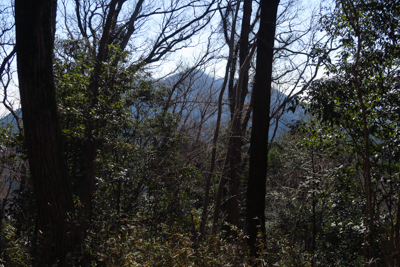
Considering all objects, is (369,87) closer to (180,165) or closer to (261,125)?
(261,125)

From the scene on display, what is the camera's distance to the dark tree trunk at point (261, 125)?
18.2ft

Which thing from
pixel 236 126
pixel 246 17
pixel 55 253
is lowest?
pixel 55 253

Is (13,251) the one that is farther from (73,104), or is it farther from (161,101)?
(161,101)

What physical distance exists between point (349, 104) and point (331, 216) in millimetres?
2276

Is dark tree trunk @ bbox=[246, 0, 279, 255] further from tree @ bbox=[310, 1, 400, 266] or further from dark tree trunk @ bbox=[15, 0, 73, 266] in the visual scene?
dark tree trunk @ bbox=[15, 0, 73, 266]

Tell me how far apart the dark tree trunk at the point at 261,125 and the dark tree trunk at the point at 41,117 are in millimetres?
2994

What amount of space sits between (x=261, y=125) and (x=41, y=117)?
3654 millimetres

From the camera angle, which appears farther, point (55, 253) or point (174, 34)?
point (174, 34)

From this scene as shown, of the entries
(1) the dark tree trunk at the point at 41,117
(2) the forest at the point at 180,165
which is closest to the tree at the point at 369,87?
(2) the forest at the point at 180,165

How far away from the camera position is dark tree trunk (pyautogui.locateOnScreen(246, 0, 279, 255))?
219 inches

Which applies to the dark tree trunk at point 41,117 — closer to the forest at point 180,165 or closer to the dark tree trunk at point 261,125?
the forest at point 180,165

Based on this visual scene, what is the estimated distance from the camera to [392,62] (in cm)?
574

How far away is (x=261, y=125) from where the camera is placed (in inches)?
231

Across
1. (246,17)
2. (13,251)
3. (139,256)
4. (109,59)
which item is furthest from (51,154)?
(246,17)
